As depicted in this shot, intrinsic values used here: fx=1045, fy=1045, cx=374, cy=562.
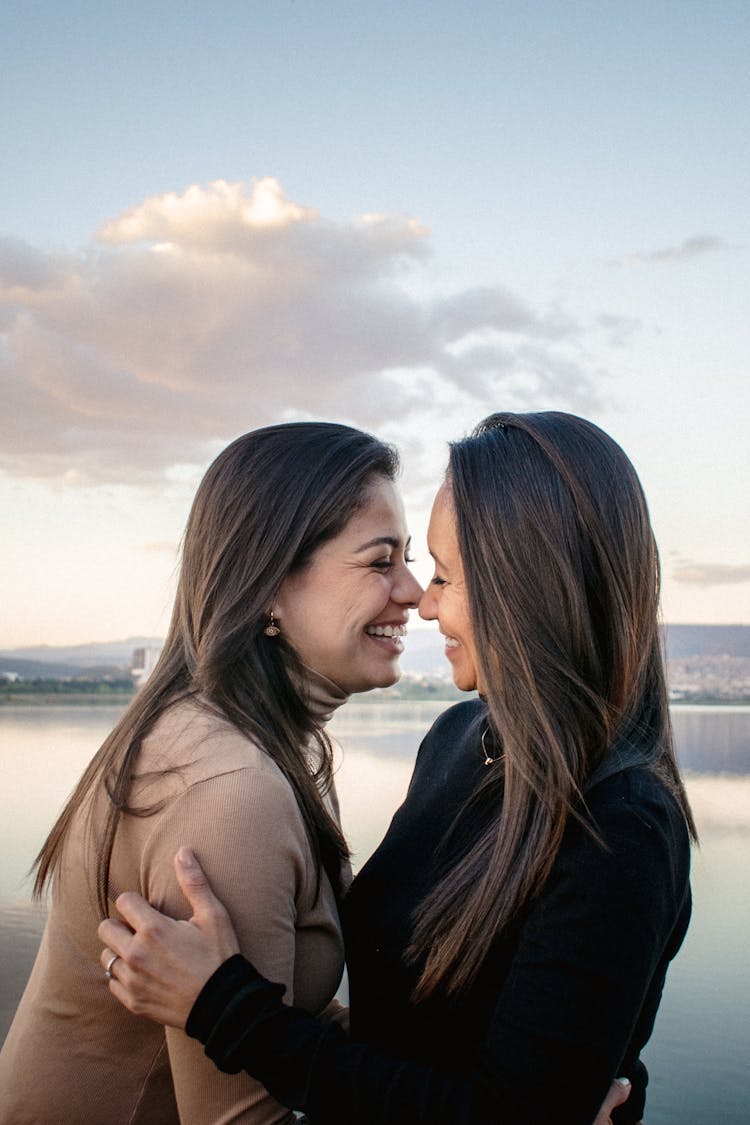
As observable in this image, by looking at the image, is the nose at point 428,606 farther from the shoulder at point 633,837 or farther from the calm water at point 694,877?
the calm water at point 694,877

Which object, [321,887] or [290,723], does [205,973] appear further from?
[290,723]

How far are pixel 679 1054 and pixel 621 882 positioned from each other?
414 centimetres

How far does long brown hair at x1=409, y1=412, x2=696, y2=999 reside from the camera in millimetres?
1771

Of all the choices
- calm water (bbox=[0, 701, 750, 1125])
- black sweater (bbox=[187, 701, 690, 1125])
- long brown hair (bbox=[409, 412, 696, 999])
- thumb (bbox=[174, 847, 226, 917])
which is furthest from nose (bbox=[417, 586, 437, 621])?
calm water (bbox=[0, 701, 750, 1125])

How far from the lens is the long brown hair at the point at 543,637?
1.77 m

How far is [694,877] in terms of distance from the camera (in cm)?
791

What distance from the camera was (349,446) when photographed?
2465mm

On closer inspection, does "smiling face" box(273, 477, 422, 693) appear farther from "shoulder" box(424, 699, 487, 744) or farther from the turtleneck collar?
"shoulder" box(424, 699, 487, 744)

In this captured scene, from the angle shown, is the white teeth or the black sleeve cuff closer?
the black sleeve cuff

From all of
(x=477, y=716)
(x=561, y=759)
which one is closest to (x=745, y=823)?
(x=477, y=716)

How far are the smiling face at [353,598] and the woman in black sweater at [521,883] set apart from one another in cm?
40

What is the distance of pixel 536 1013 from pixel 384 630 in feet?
3.81

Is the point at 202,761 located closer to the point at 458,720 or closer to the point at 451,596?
the point at 451,596

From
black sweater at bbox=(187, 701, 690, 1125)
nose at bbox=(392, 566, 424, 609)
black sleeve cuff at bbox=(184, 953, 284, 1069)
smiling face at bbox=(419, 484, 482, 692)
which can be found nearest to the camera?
black sweater at bbox=(187, 701, 690, 1125)
